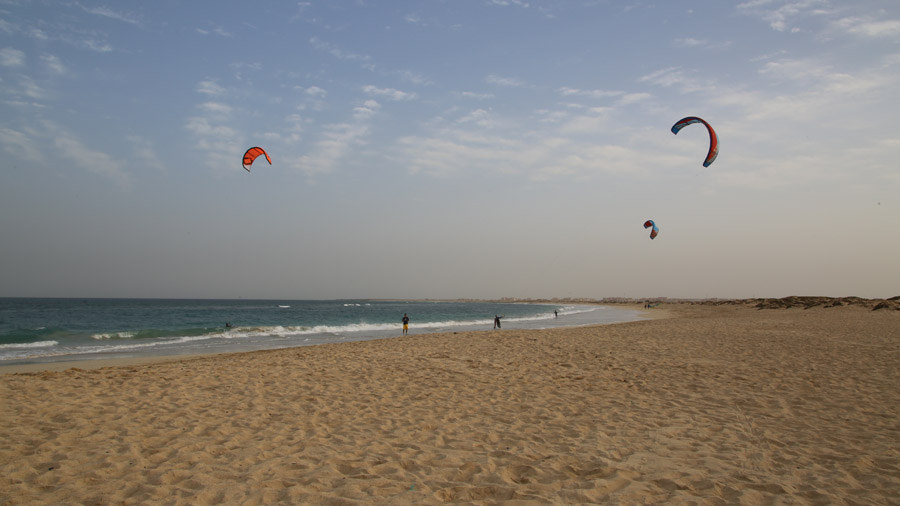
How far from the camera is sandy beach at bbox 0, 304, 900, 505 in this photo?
380cm

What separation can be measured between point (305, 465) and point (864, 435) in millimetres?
6089

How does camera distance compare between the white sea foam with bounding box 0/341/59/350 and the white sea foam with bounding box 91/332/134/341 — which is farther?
the white sea foam with bounding box 91/332/134/341

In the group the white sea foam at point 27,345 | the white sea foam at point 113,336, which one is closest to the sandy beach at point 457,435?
the white sea foam at point 27,345

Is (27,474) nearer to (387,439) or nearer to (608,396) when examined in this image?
(387,439)

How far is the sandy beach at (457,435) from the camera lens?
3.80 meters

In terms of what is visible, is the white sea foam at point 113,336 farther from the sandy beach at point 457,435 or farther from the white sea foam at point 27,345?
the sandy beach at point 457,435

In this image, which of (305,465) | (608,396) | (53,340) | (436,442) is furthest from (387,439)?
(53,340)

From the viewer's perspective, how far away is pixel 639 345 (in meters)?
13.7

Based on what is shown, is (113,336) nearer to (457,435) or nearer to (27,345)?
(27,345)

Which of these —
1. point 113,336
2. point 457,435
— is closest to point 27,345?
point 113,336

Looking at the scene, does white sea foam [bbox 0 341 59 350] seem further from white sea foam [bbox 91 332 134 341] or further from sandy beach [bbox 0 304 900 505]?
sandy beach [bbox 0 304 900 505]

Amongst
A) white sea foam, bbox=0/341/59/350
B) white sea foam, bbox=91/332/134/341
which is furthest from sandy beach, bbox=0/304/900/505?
white sea foam, bbox=91/332/134/341

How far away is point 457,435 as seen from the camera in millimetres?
5262

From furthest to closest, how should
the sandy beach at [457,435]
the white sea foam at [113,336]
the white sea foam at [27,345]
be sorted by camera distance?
the white sea foam at [113,336], the white sea foam at [27,345], the sandy beach at [457,435]
